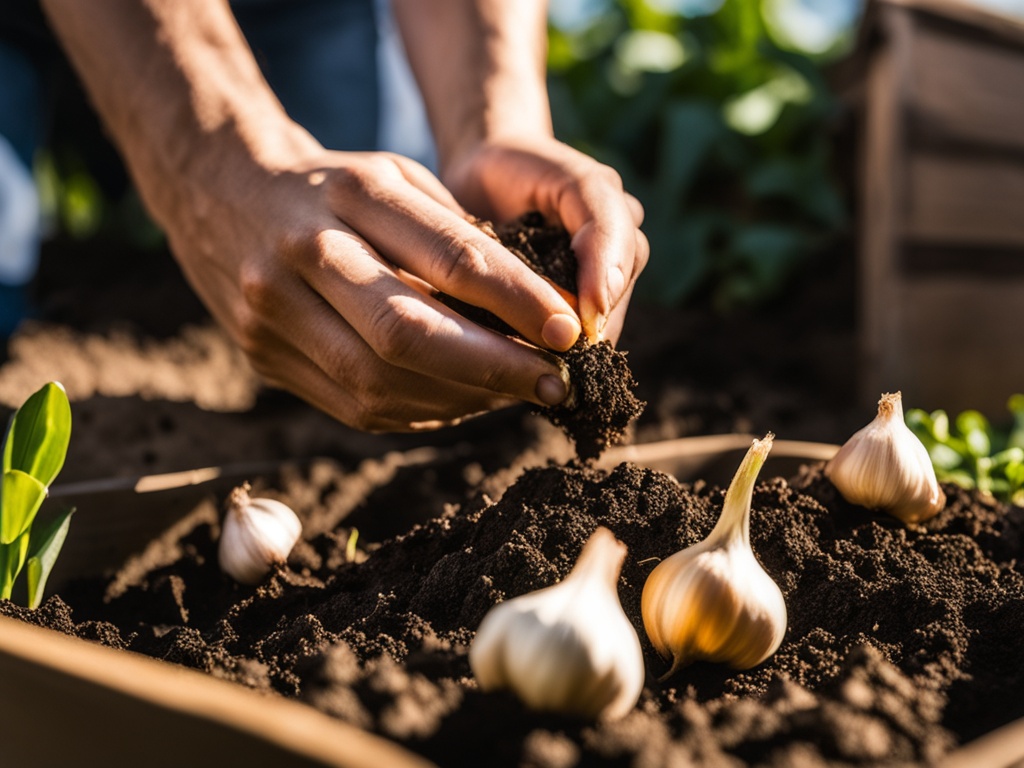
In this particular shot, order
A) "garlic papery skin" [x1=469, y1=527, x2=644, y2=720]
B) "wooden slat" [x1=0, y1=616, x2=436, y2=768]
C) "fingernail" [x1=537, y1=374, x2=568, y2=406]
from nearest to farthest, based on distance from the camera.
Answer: "wooden slat" [x1=0, y1=616, x2=436, y2=768] → "garlic papery skin" [x1=469, y1=527, x2=644, y2=720] → "fingernail" [x1=537, y1=374, x2=568, y2=406]

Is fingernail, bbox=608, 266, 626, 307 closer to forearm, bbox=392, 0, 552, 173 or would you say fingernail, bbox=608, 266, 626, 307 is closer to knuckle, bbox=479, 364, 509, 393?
knuckle, bbox=479, 364, 509, 393

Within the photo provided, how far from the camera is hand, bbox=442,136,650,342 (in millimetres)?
1053

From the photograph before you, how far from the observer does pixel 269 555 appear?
3.51 ft

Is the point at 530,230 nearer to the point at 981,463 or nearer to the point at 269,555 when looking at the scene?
the point at 269,555

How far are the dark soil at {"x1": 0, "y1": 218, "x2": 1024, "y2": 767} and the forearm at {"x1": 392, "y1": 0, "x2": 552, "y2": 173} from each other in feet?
1.89

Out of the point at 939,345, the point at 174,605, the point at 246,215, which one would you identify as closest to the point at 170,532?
the point at 174,605

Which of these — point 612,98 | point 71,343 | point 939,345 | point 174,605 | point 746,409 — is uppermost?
point 612,98

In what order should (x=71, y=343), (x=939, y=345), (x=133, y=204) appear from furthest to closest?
(x=133, y=204)
(x=939, y=345)
(x=71, y=343)

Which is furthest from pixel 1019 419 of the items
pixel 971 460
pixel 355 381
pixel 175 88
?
pixel 175 88

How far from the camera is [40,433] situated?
0.94 metres

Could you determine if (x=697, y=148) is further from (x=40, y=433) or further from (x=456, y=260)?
(x=40, y=433)

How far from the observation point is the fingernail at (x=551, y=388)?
39.4 inches

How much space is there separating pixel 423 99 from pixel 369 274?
1068 millimetres

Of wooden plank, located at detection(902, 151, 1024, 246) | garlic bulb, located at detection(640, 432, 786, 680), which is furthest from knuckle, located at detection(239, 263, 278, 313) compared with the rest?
wooden plank, located at detection(902, 151, 1024, 246)
